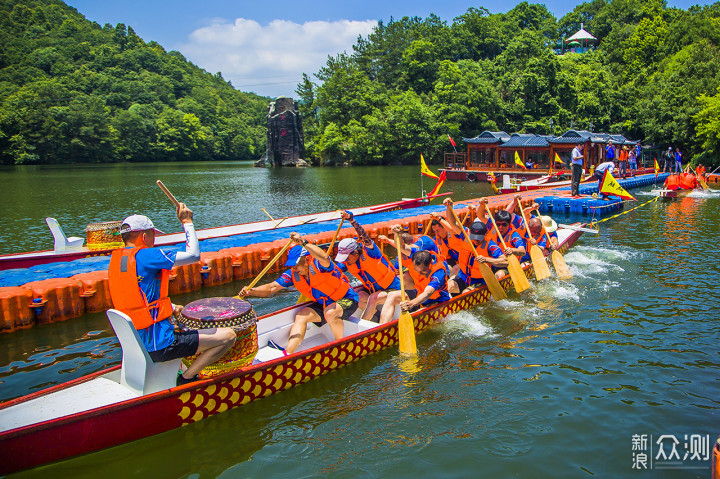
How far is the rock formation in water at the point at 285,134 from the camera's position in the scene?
75.5m

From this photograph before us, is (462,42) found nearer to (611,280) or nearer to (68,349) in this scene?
(611,280)

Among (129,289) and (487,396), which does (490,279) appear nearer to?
(487,396)

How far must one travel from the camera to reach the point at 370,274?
9.04m

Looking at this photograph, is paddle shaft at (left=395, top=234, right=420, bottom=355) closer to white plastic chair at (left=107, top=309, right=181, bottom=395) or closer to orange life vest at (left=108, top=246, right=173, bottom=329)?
white plastic chair at (left=107, top=309, right=181, bottom=395)

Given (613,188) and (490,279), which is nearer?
(490,279)

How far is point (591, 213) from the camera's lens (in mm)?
23594

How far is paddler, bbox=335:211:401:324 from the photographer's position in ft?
28.7

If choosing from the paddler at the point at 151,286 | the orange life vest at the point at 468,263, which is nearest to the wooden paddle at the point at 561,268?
the orange life vest at the point at 468,263

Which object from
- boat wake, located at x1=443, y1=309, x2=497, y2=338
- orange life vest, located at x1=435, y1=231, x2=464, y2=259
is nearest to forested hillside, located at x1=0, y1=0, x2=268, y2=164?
orange life vest, located at x1=435, y1=231, x2=464, y2=259

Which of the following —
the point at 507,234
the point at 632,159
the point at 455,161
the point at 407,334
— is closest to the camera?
the point at 407,334

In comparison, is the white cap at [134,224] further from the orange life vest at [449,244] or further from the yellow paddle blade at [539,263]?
the yellow paddle blade at [539,263]

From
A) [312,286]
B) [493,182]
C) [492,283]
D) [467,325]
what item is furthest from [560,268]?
[493,182]

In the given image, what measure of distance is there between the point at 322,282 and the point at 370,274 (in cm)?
126

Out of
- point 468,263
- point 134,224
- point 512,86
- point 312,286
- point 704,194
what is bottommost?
point 704,194
